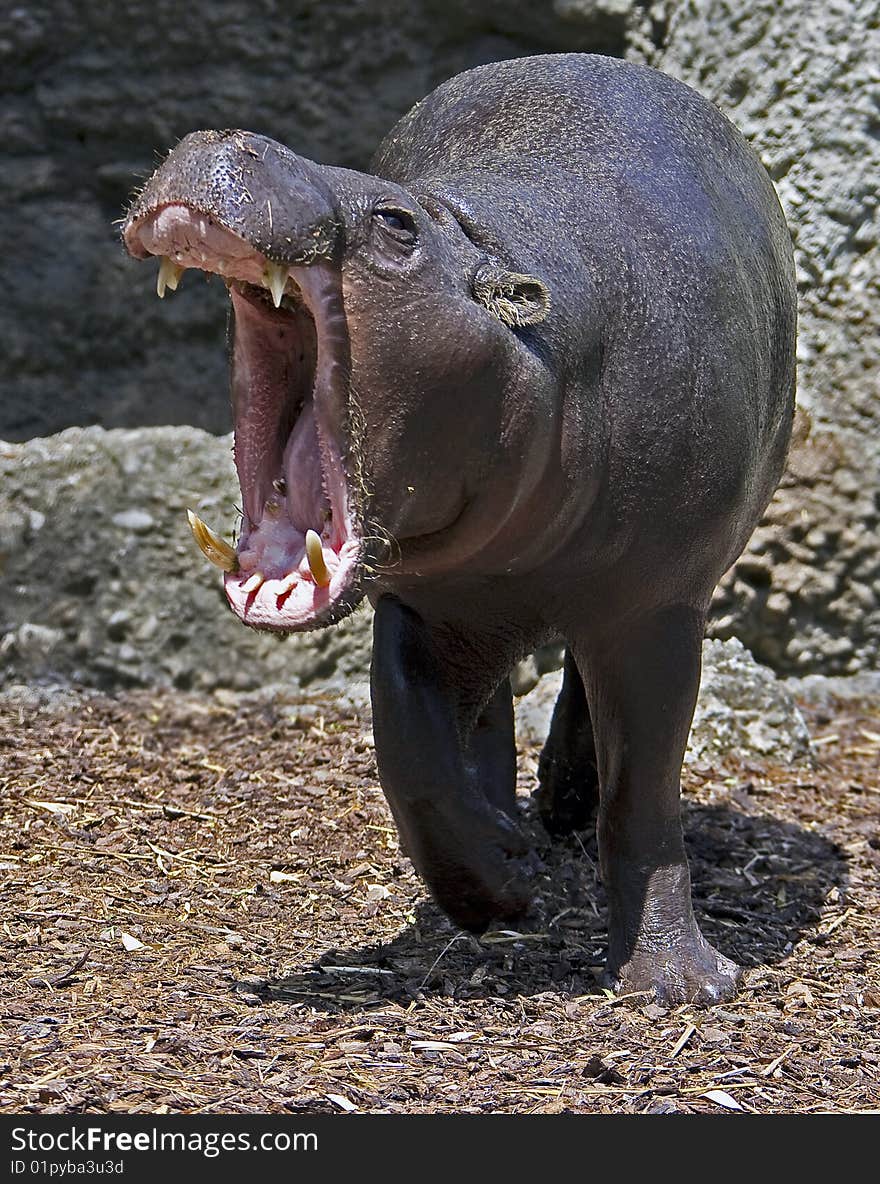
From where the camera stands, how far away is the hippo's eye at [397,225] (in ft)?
9.61

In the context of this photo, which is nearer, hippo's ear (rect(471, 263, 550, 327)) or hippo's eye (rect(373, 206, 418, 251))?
hippo's eye (rect(373, 206, 418, 251))

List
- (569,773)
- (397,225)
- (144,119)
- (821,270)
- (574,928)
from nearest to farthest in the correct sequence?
(397,225), (574,928), (569,773), (821,270), (144,119)

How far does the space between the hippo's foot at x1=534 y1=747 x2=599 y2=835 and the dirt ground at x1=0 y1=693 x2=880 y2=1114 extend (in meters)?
0.06

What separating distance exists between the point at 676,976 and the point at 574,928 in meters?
0.47

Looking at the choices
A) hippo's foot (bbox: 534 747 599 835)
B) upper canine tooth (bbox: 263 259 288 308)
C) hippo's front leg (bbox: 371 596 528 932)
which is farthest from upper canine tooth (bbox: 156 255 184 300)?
hippo's foot (bbox: 534 747 599 835)

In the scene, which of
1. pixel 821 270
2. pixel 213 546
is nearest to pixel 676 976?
pixel 213 546

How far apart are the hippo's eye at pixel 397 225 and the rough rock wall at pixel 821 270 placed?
3538 mm

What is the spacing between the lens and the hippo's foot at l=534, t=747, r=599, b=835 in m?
4.82

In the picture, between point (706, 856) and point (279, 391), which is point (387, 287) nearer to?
point (279, 391)

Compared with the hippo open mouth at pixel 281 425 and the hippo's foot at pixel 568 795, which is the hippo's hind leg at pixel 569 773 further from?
the hippo open mouth at pixel 281 425

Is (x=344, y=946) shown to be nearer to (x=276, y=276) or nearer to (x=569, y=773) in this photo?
(x=569, y=773)

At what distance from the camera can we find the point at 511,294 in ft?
10.4

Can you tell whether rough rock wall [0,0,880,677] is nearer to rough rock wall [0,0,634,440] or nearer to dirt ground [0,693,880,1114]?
rough rock wall [0,0,634,440]

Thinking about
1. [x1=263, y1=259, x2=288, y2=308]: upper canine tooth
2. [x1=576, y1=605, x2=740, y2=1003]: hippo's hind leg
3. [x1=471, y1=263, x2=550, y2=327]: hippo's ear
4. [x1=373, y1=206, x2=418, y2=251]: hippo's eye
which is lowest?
[x1=576, y1=605, x2=740, y2=1003]: hippo's hind leg
